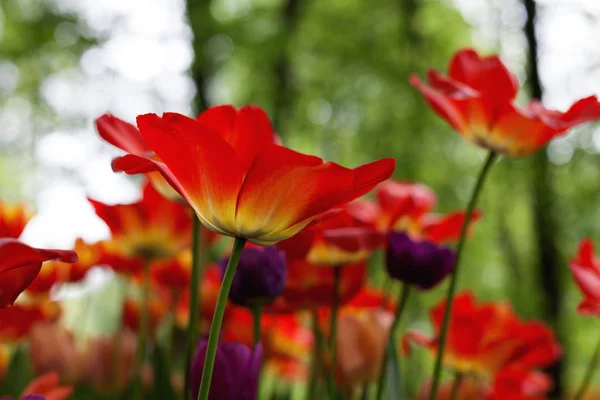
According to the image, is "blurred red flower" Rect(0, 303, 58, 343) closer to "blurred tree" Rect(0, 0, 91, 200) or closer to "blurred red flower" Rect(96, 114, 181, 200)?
"blurred red flower" Rect(96, 114, 181, 200)

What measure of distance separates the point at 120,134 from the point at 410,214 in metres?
0.30

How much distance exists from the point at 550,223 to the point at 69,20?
1.71m

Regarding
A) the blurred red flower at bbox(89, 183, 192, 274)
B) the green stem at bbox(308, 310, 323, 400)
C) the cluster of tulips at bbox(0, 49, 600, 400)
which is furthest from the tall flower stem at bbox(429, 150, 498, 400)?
the blurred red flower at bbox(89, 183, 192, 274)

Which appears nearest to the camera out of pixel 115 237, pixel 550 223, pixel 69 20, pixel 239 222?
pixel 239 222

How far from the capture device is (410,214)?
52cm

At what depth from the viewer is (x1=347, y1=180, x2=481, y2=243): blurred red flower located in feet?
1.63

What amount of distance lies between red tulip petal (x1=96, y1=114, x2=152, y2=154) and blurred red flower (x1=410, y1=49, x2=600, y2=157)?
0.17m

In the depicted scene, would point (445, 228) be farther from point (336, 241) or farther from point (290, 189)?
point (290, 189)

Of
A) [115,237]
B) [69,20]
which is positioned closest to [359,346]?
[115,237]

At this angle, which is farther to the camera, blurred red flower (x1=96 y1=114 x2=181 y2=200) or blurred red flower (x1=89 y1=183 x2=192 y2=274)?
blurred red flower (x1=89 y1=183 x2=192 y2=274)

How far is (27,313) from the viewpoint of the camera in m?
0.55

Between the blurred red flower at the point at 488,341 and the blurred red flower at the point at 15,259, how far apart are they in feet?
1.16

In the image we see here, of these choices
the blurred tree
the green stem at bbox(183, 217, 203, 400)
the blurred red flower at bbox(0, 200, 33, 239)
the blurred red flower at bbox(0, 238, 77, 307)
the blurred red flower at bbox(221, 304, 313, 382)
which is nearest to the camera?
the blurred red flower at bbox(0, 238, 77, 307)

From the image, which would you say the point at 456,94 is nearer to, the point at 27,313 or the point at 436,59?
the point at 27,313
